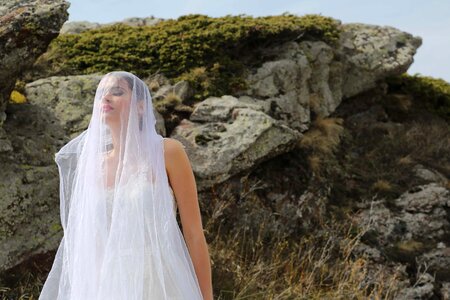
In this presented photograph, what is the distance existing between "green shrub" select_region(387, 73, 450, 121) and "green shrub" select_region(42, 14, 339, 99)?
Result: 2812mm

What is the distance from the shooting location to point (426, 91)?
12.4 meters

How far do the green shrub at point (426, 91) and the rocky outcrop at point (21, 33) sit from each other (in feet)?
25.0

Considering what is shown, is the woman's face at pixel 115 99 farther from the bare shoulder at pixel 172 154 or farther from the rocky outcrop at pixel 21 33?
the rocky outcrop at pixel 21 33

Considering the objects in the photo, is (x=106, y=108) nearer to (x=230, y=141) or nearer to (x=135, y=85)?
(x=135, y=85)

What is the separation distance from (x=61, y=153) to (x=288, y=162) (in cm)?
515

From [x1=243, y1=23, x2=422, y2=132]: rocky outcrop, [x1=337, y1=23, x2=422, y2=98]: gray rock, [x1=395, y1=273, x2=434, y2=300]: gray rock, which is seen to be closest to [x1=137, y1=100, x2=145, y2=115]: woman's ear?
[x1=395, y1=273, x2=434, y2=300]: gray rock

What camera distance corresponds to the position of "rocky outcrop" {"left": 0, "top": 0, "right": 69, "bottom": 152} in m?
6.14

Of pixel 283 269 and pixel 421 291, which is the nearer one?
pixel 283 269

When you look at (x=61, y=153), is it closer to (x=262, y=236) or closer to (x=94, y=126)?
(x=94, y=126)

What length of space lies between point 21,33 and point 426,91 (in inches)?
336

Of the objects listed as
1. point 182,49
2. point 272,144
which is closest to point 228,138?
point 272,144

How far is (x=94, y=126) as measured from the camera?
3557mm

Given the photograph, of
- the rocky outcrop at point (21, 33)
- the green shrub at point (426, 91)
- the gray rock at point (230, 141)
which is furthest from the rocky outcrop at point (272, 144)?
the green shrub at point (426, 91)

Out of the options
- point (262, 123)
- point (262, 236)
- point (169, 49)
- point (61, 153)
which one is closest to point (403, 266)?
point (262, 236)
